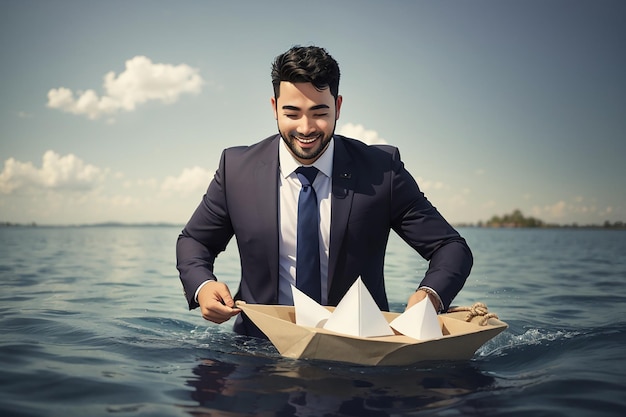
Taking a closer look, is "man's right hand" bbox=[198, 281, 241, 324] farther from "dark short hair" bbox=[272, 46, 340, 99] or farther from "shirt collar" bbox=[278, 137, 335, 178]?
"dark short hair" bbox=[272, 46, 340, 99]

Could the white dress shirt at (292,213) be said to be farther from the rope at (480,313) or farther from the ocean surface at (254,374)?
the rope at (480,313)

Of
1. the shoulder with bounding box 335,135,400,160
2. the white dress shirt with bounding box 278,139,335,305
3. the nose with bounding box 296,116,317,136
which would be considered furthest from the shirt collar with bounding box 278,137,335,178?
the nose with bounding box 296,116,317,136

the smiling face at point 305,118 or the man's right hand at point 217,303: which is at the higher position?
the smiling face at point 305,118

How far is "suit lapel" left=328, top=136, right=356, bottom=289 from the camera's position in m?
4.04

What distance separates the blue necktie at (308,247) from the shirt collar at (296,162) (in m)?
0.20

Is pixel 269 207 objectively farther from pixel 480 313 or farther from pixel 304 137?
pixel 480 313

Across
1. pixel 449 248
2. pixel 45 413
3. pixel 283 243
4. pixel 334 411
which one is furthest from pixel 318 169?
pixel 45 413

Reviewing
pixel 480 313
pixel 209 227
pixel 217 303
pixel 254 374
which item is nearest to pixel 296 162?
pixel 209 227

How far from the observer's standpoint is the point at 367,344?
3213 mm

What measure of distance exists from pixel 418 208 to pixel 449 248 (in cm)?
34

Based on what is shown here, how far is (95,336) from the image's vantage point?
5000mm

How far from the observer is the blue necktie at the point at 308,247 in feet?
13.2

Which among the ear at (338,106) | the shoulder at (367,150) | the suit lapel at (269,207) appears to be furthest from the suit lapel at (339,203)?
the suit lapel at (269,207)

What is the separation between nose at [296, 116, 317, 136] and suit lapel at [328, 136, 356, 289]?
331 millimetres
